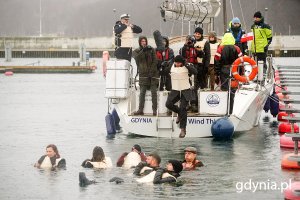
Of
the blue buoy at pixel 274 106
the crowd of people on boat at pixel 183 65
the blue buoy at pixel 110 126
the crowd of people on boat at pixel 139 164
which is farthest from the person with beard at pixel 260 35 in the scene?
the crowd of people on boat at pixel 139 164

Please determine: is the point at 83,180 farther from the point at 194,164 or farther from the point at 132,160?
the point at 194,164

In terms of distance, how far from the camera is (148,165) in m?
23.9

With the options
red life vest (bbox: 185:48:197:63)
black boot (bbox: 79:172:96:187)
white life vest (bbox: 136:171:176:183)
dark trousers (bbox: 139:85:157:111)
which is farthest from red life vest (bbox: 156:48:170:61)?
black boot (bbox: 79:172:96:187)

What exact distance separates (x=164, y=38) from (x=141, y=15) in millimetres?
162691

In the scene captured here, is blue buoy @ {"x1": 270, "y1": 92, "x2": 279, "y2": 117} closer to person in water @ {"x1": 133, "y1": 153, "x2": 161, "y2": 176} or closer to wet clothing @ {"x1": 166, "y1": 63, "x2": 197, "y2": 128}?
wet clothing @ {"x1": 166, "y1": 63, "x2": 197, "y2": 128}

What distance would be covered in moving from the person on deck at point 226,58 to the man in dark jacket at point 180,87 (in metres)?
1.98

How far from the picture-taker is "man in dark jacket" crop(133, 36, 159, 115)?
2955 centimetres

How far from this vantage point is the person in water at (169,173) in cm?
2312

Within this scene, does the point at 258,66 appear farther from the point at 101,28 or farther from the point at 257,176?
the point at 101,28

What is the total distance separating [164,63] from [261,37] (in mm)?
5144

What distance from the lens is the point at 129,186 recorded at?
23016 millimetres

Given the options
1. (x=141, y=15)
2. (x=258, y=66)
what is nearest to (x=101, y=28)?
(x=141, y=15)

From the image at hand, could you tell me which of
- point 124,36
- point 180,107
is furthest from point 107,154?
point 124,36

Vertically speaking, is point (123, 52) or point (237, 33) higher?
point (237, 33)
